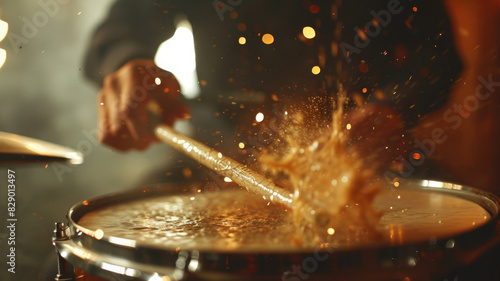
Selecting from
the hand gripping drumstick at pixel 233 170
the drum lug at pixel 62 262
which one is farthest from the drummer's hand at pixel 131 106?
the drum lug at pixel 62 262

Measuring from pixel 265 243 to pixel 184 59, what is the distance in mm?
2031

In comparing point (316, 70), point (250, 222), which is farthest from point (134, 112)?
point (316, 70)

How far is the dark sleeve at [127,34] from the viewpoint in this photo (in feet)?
6.59

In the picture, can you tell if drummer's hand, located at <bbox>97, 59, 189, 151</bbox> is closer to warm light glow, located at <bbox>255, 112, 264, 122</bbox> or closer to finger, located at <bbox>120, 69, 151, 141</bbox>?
finger, located at <bbox>120, 69, 151, 141</bbox>

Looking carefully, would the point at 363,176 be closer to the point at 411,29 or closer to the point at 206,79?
the point at 411,29

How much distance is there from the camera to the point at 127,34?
2111 millimetres

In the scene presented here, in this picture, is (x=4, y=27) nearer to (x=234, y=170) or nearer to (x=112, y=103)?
(x=112, y=103)

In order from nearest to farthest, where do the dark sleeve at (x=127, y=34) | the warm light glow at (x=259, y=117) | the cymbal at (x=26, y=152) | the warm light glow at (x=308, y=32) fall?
the cymbal at (x=26, y=152), the dark sleeve at (x=127, y=34), the warm light glow at (x=308, y=32), the warm light glow at (x=259, y=117)

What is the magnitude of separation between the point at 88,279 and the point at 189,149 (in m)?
0.55

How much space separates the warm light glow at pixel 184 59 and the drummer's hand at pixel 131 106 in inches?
21.7

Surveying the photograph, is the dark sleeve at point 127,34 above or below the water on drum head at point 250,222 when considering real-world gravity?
above

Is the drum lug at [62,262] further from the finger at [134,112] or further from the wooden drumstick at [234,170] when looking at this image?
the finger at [134,112]

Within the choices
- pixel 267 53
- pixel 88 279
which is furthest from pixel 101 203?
pixel 267 53

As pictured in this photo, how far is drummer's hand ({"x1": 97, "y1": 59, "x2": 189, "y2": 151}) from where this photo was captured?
66.1 inches
